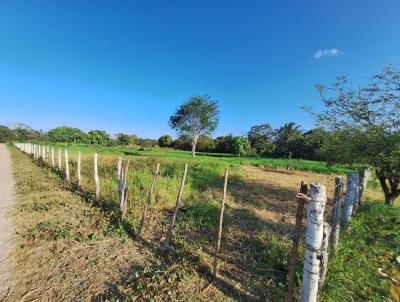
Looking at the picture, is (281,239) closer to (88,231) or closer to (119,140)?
(88,231)

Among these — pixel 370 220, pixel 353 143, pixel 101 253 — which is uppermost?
pixel 353 143

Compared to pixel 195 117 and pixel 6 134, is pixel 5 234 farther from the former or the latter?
pixel 6 134

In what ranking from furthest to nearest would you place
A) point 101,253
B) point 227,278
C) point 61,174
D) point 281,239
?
point 61,174
point 281,239
point 101,253
point 227,278

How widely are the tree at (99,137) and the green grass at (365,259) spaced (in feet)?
256

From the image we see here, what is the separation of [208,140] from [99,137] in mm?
43385

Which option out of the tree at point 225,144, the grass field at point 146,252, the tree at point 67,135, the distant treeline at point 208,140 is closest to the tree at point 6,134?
the distant treeline at point 208,140

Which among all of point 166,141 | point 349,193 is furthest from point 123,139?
point 349,193

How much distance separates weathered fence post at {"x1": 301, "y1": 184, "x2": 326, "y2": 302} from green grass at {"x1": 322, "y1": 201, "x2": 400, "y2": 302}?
0.61 m

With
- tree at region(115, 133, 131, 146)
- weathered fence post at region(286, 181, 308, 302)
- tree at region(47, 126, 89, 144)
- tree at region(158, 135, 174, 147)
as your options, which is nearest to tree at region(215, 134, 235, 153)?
tree at region(158, 135, 174, 147)

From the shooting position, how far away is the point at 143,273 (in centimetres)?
333

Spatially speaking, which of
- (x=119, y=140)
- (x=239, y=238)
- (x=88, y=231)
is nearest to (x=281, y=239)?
(x=239, y=238)

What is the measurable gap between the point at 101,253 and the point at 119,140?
7902 cm

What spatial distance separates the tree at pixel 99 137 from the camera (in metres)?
A: 76.8

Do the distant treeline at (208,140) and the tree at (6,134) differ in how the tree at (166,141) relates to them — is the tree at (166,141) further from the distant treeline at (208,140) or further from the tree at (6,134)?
the tree at (6,134)
